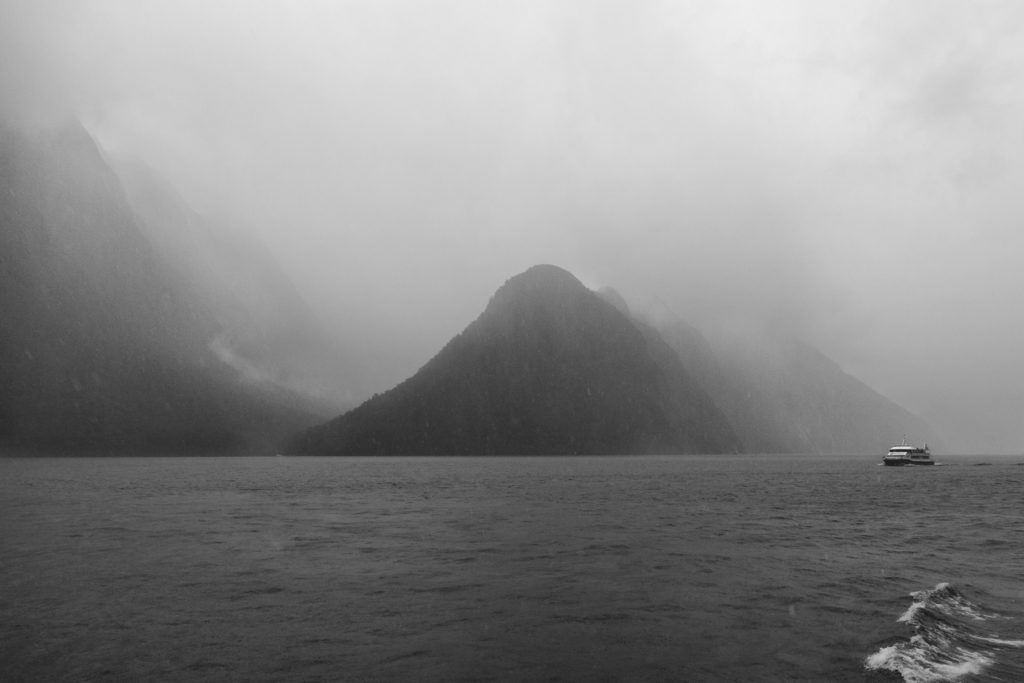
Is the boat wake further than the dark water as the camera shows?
No

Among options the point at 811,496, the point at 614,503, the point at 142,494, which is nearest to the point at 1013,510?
the point at 811,496

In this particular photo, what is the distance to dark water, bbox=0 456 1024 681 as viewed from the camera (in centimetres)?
2170

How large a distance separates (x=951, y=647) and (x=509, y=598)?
16106 mm

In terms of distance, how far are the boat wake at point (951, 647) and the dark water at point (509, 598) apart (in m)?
0.11

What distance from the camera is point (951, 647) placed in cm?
2419

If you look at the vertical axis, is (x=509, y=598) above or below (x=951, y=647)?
above

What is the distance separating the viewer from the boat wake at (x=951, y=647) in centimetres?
2148

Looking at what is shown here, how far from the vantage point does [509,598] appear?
30.3 metres

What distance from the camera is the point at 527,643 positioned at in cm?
2377

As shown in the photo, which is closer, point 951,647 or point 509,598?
point 951,647

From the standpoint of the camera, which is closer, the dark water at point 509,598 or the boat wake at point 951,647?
the boat wake at point 951,647

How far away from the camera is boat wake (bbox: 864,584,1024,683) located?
2148cm

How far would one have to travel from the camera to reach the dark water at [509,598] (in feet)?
71.2

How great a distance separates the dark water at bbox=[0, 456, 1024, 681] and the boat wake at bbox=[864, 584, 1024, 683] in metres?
0.11
